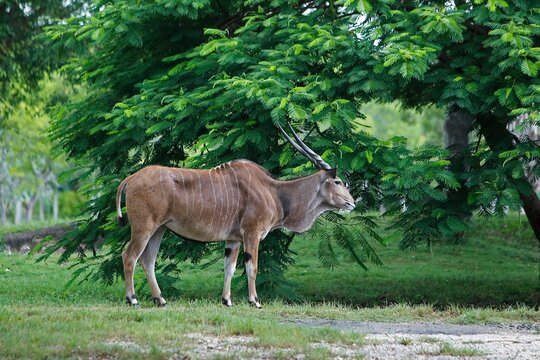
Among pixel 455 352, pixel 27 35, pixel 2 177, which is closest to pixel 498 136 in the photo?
pixel 455 352

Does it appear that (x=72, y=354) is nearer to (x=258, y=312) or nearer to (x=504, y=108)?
(x=258, y=312)

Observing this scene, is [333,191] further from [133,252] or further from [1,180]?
[1,180]

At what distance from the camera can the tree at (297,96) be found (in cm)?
1590

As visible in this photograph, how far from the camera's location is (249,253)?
14.1 metres

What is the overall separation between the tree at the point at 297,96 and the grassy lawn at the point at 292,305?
142cm

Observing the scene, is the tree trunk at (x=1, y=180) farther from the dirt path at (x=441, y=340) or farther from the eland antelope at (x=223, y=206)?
the dirt path at (x=441, y=340)

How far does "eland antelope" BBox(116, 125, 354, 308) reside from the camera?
531 inches

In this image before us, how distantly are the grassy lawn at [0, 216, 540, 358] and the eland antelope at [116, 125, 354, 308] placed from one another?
2.44ft

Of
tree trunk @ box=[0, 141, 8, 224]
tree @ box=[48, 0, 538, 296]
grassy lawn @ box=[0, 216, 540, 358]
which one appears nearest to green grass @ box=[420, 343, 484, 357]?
grassy lawn @ box=[0, 216, 540, 358]

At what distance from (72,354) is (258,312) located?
374 centimetres

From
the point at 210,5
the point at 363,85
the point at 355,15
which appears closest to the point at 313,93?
the point at 363,85

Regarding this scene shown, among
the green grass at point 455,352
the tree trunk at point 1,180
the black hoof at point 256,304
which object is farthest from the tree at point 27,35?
the tree trunk at point 1,180

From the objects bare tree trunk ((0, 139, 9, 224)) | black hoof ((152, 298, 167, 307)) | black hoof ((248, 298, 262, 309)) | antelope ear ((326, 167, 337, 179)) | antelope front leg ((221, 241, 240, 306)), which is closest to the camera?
black hoof ((152, 298, 167, 307))

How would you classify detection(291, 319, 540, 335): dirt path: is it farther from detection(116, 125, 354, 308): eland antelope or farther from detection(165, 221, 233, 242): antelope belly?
detection(165, 221, 233, 242): antelope belly
